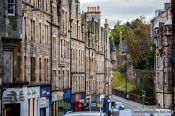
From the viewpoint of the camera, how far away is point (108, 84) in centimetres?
8988

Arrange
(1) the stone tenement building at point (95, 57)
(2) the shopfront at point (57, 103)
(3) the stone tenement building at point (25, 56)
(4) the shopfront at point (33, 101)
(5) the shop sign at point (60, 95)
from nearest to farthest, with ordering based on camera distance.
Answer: (3) the stone tenement building at point (25, 56)
(4) the shopfront at point (33, 101)
(2) the shopfront at point (57, 103)
(5) the shop sign at point (60, 95)
(1) the stone tenement building at point (95, 57)

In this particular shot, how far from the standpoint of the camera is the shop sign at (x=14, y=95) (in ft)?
124

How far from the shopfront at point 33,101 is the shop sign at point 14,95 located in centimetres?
157

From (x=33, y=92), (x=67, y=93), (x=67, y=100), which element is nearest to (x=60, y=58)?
(x=67, y=93)

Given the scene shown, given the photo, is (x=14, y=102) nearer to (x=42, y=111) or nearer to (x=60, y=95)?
(x=42, y=111)

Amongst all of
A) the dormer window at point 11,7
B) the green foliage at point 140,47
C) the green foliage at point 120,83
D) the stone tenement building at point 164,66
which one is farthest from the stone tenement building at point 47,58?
the green foliage at point 140,47

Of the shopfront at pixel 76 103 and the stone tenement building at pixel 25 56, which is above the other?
the stone tenement building at pixel 25 56

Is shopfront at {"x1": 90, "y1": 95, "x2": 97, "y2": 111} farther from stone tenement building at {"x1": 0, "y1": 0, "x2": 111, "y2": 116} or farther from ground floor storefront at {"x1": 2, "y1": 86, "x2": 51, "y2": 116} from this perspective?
ground floor storefront at {"x1": 2, "y1": 86, "x2": 51, "y2": 116}

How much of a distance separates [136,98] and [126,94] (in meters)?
1.70

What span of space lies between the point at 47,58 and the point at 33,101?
235 inches

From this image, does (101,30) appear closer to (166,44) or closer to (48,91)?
(166,44)

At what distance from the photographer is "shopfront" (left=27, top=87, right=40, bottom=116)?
41469 mm

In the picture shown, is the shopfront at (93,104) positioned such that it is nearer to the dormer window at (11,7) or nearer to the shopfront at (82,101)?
the shopfront at (82,101)

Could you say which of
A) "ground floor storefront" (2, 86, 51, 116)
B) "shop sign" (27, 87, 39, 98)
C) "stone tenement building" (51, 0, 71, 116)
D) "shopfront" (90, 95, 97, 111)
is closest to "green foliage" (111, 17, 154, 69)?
"shopfront" (90, 95, 97, 111)
